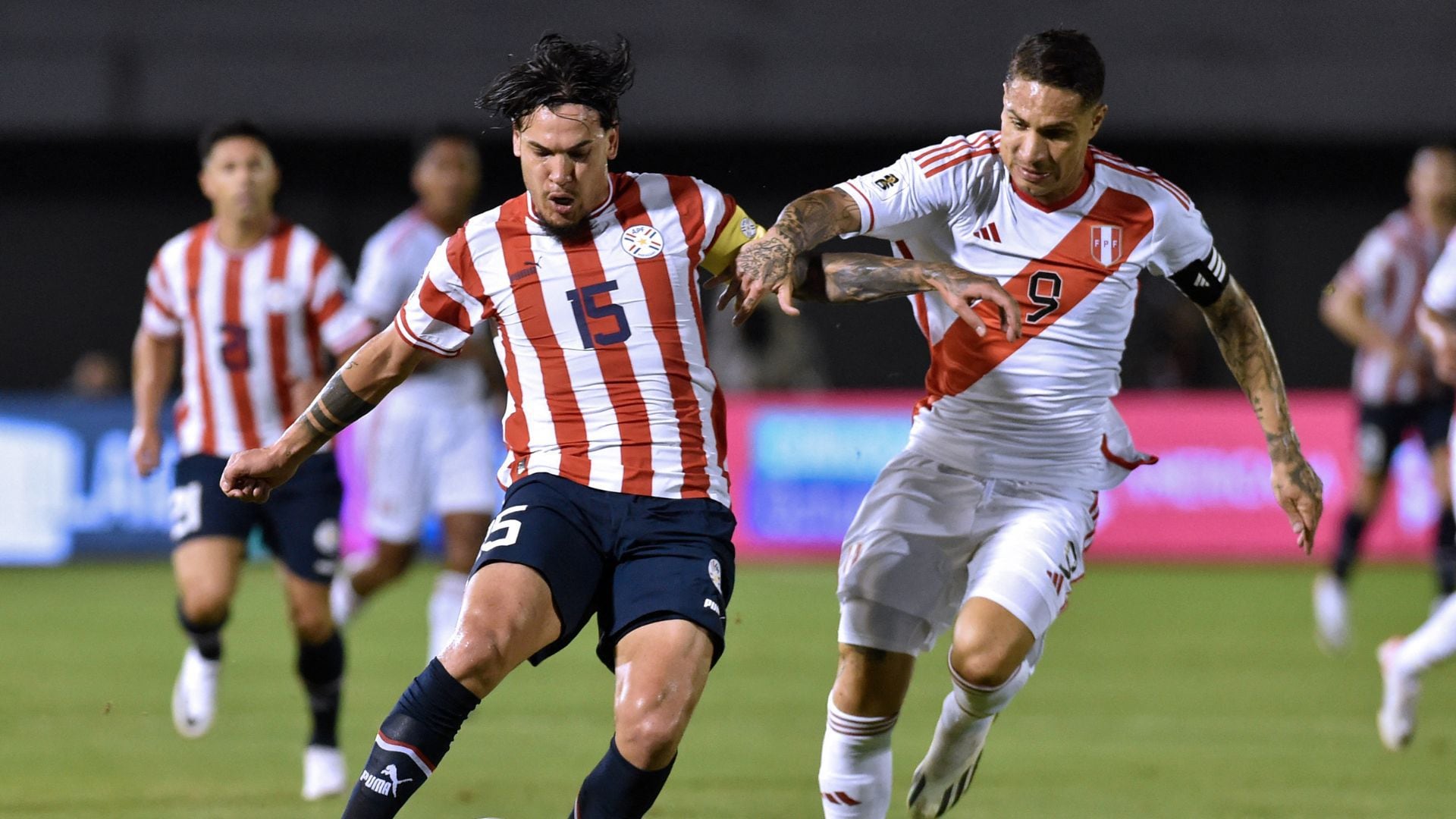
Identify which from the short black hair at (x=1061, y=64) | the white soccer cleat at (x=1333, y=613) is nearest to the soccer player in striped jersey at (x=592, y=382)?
the short black hair at (x=1061, y=64)

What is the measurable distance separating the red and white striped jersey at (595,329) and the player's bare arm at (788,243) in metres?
0.35

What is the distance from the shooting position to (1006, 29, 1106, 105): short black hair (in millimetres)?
4602

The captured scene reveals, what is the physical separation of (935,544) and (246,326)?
9.27ft

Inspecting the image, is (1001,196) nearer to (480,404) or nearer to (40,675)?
(480,404)

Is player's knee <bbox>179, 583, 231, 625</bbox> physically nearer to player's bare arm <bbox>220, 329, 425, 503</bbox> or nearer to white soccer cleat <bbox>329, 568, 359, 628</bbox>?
player's bare arm <bbox>220, 329, 425, 503</bbox>

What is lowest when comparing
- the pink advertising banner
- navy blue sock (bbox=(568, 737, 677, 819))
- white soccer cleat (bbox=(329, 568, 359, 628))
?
the pink advertising banner

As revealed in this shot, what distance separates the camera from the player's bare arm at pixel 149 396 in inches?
267

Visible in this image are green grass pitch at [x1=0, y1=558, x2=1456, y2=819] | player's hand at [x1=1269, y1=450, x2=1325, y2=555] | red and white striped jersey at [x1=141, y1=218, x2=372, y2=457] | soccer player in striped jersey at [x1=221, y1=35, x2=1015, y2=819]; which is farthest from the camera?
red and white striped jersey at [x1=141, y1=218, x2=372, y2=457]

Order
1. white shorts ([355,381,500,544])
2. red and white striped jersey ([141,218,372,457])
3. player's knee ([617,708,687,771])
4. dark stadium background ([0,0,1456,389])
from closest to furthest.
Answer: player's knee ([617,708,687,771])
red and white striped jersey ([141,218,372,457])
white shorts ([355,381,500,544])
dark stadium background ([0,0,1456,389])

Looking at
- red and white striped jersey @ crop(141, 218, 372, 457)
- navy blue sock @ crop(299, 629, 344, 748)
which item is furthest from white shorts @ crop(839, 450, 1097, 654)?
red and white striped jersey @ crop(141, 218, 372, 457)

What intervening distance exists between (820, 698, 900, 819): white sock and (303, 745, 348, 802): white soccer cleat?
1.82m

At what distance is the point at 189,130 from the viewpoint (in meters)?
18.4

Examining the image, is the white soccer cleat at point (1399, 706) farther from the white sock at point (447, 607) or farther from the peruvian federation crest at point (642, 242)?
the white sock at point (447, 607)

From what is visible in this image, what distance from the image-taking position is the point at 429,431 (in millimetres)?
8719
